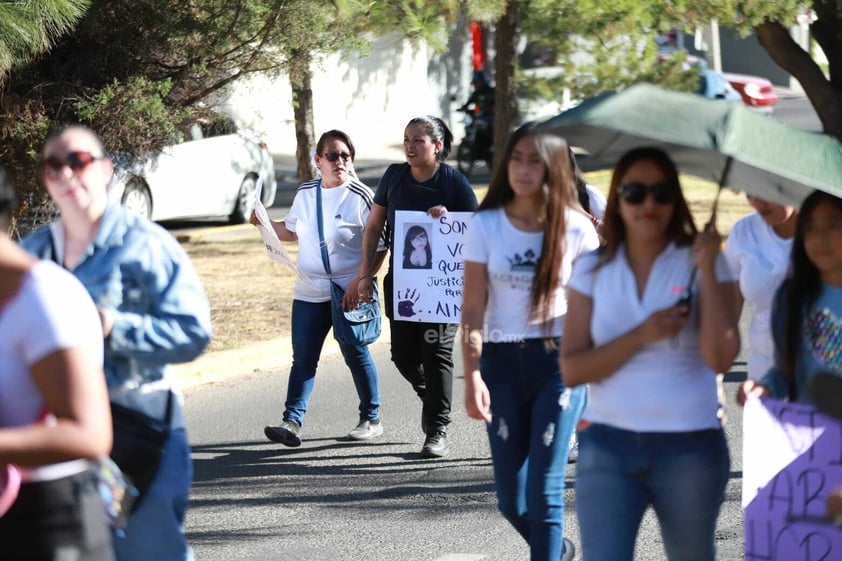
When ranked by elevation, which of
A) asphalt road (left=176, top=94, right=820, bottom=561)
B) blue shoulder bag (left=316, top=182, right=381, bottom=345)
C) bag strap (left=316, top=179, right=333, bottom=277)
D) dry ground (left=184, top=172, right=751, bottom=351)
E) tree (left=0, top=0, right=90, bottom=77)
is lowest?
asphalt road (left=176, top=94, right=820, bottom=561)

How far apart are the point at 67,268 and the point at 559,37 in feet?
32.9

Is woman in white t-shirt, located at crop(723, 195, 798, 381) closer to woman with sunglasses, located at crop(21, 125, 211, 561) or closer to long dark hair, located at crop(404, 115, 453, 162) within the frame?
woman with sunglasses, located at crop(21, 125, 211, 561)

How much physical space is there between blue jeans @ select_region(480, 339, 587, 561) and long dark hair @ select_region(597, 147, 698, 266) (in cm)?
87

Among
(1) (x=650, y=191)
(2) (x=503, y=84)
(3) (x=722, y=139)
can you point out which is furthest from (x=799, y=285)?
(2) (x=503, y=84)

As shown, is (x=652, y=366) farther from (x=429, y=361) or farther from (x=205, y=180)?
(x=205, y=180)

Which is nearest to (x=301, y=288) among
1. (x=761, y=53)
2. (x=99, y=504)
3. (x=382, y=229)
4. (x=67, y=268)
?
(x=382, y=229)

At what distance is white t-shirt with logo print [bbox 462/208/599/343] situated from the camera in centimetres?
462

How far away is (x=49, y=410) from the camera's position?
2750 mm

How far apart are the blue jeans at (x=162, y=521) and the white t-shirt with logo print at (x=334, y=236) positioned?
3.93 m

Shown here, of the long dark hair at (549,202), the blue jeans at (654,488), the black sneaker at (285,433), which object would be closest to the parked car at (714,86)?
the black sneaker at (285,433)

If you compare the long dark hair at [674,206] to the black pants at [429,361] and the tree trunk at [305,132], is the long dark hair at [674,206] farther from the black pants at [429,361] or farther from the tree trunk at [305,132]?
the tree trunk at [305,132]

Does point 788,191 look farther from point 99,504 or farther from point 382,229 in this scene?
point 382,229

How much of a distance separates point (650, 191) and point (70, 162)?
158 cm

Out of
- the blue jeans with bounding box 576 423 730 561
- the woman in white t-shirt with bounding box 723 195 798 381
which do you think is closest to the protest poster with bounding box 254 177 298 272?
the woman in white t-shirt with bounding box 723 195 798 381
